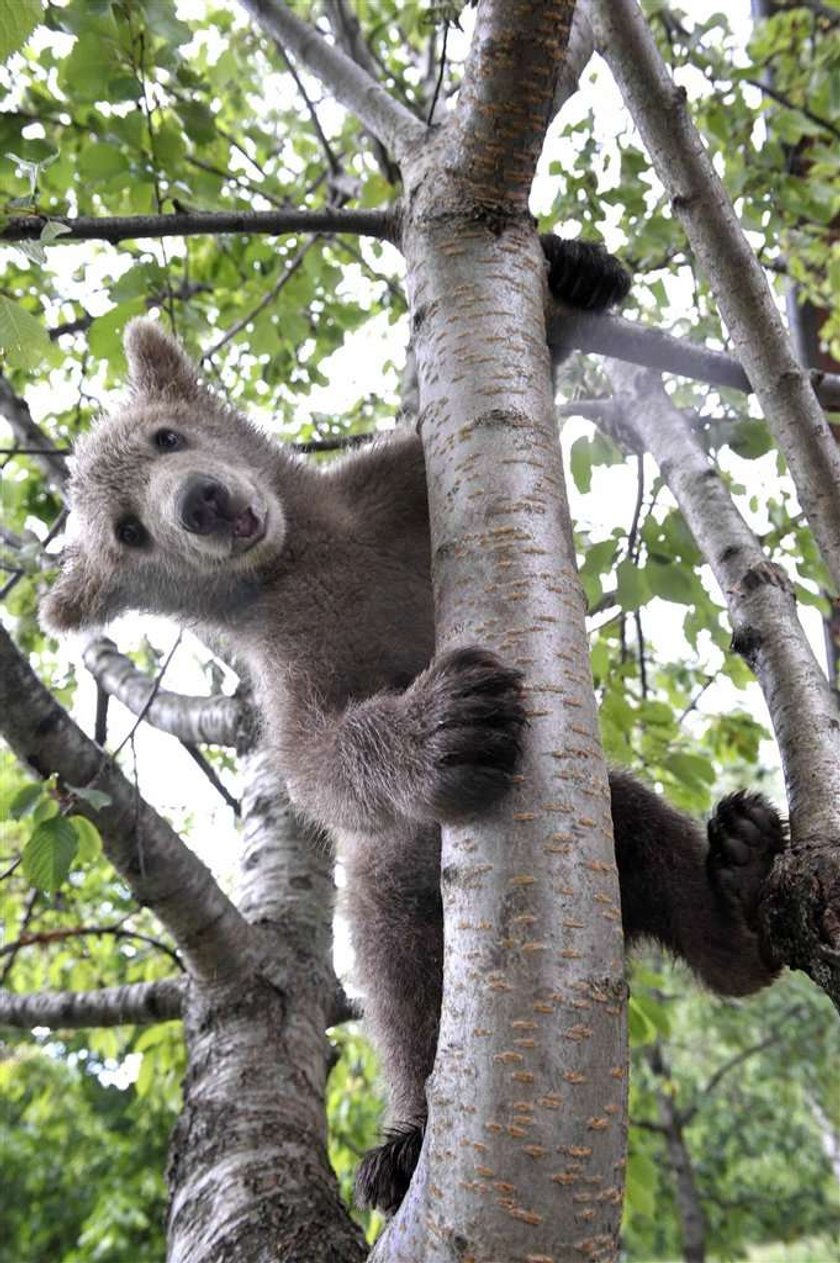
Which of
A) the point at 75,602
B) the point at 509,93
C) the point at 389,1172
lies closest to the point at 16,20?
the point at 509,93

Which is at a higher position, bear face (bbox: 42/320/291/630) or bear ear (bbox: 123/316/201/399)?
bear ear (bbox: 123/316/201/399)

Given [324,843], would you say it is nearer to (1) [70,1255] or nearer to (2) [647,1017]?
(2) [647,1017]

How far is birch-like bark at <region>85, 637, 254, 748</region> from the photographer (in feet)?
15.2

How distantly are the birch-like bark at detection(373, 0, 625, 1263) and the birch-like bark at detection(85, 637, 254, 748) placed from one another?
265cm

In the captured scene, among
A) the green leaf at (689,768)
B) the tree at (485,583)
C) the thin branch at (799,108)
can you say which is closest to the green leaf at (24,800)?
the tree at (485,583)

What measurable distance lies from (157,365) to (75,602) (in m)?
0.96

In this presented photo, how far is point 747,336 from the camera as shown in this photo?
2.44 metres

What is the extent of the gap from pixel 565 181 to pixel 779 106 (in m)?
1.38

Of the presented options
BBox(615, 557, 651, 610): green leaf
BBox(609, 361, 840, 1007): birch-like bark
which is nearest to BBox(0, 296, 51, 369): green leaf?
BBox(609, 361, 840, 1007): birch-like bark

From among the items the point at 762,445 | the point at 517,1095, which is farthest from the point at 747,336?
the point at 517,1095

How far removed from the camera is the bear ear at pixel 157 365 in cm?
392

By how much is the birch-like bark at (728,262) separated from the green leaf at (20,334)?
1492 mm

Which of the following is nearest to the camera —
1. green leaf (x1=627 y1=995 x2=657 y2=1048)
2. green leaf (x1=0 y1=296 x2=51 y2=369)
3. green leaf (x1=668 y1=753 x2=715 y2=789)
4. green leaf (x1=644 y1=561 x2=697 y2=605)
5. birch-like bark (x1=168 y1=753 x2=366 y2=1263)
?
green leaf (x1=0 y1=296 x2=51 y2=369)

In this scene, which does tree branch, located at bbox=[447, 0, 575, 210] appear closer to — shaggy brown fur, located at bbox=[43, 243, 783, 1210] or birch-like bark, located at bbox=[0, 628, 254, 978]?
shaggy brown fur, located at bbox=[43, 243, 783, 1210]
